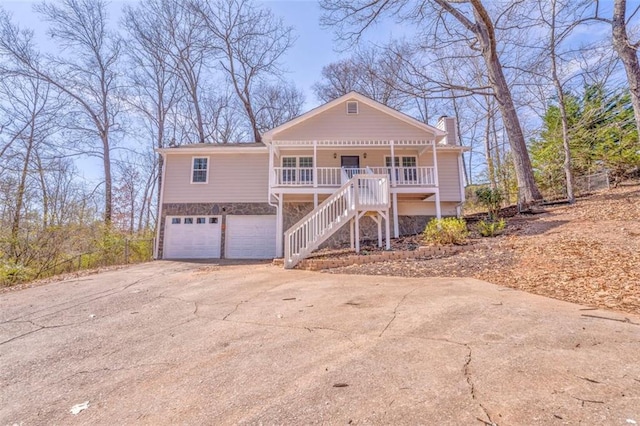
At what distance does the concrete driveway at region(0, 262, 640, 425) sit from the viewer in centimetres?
183

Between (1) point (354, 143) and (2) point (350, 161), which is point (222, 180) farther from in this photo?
(1) point (354, 143)

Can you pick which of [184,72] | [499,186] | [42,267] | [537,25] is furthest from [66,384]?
[184,72]

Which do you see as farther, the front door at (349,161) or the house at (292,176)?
the front door at (349,161)

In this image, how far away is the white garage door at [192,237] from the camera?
12352 millimetres

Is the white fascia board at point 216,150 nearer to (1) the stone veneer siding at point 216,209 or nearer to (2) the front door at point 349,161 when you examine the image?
(1) the stone veneer siding at point 216,209

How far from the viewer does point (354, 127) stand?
12.3m

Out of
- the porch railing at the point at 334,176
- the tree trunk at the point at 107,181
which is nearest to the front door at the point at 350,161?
the porch railing at the point at 334,176

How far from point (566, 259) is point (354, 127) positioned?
341 inches

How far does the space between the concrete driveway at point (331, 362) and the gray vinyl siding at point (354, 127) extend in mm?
8763

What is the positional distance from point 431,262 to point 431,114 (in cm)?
1817

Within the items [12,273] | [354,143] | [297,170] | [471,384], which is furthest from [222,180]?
[471,384]

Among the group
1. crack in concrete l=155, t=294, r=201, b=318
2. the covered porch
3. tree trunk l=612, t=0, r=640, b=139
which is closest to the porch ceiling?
the covered porch

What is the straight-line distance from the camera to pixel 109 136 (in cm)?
1653

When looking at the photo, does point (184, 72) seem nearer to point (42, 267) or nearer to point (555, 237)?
point (42, 267)
